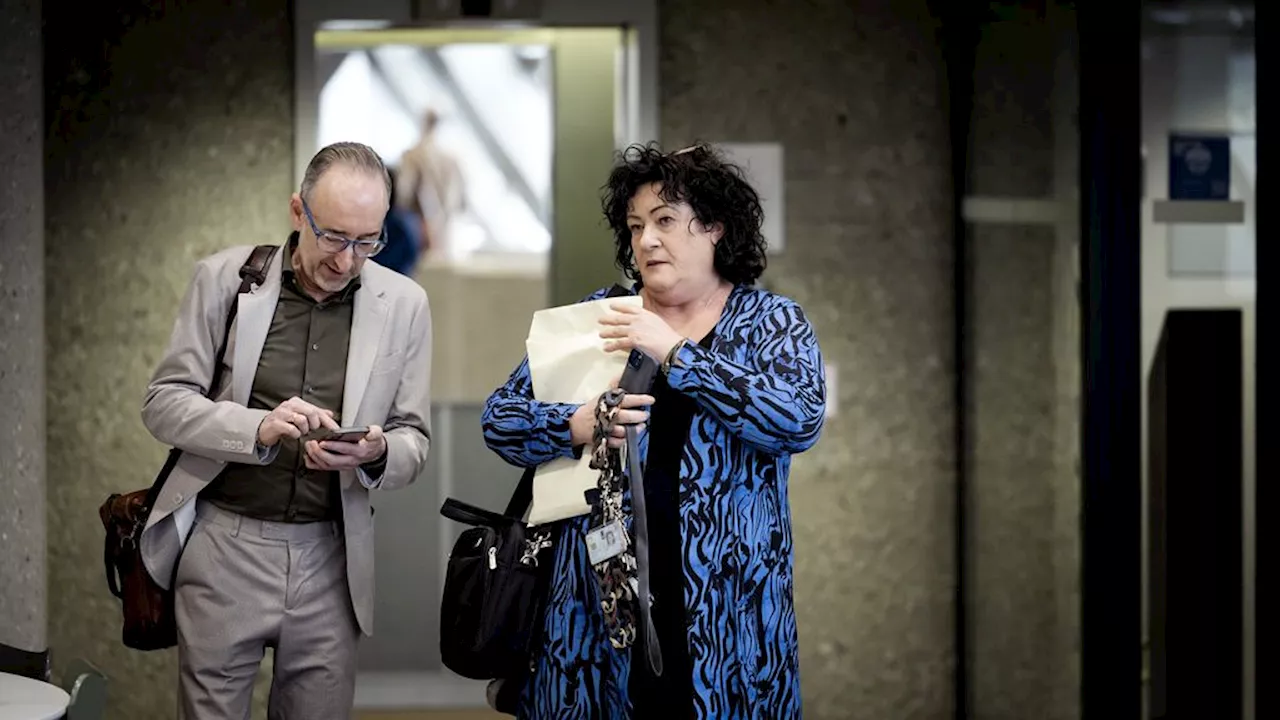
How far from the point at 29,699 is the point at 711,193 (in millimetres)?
1443

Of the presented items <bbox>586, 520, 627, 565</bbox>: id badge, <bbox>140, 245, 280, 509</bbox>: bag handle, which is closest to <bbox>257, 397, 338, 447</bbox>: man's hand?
<bbox>140, 245, 280, 509</bbox>: bag handle

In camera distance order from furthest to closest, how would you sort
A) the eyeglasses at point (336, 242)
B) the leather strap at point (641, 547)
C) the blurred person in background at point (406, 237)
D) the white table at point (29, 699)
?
the blurred person in background at point (406, 237), the eyeglasses at point (336, 242), the leather strap at point (641, 547), the white table at point (29, 699)

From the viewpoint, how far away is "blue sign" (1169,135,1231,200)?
302 cm

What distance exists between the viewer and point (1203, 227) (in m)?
3.12

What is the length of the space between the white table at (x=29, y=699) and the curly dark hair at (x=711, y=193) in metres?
1.34

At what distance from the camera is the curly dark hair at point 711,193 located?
109 inches

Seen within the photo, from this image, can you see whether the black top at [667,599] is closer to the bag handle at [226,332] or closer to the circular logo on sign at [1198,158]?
the bag handle at [226,332]

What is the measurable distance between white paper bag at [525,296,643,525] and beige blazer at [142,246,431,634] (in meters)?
0.34

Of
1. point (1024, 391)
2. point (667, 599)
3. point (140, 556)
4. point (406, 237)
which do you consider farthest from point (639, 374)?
point (406, 237)

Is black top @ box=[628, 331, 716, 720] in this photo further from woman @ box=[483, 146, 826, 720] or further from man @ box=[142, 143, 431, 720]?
man @ box=[142, 143, 431, 720]

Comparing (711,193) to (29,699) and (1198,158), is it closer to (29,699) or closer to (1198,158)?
(1198,158)

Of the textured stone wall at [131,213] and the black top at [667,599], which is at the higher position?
the textured stone wall at [131,213]

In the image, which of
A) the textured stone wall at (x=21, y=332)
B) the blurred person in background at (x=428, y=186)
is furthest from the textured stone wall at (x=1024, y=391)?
the textured stone wall at (x=21, y=332)

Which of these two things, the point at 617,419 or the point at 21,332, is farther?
the point at 21,332
